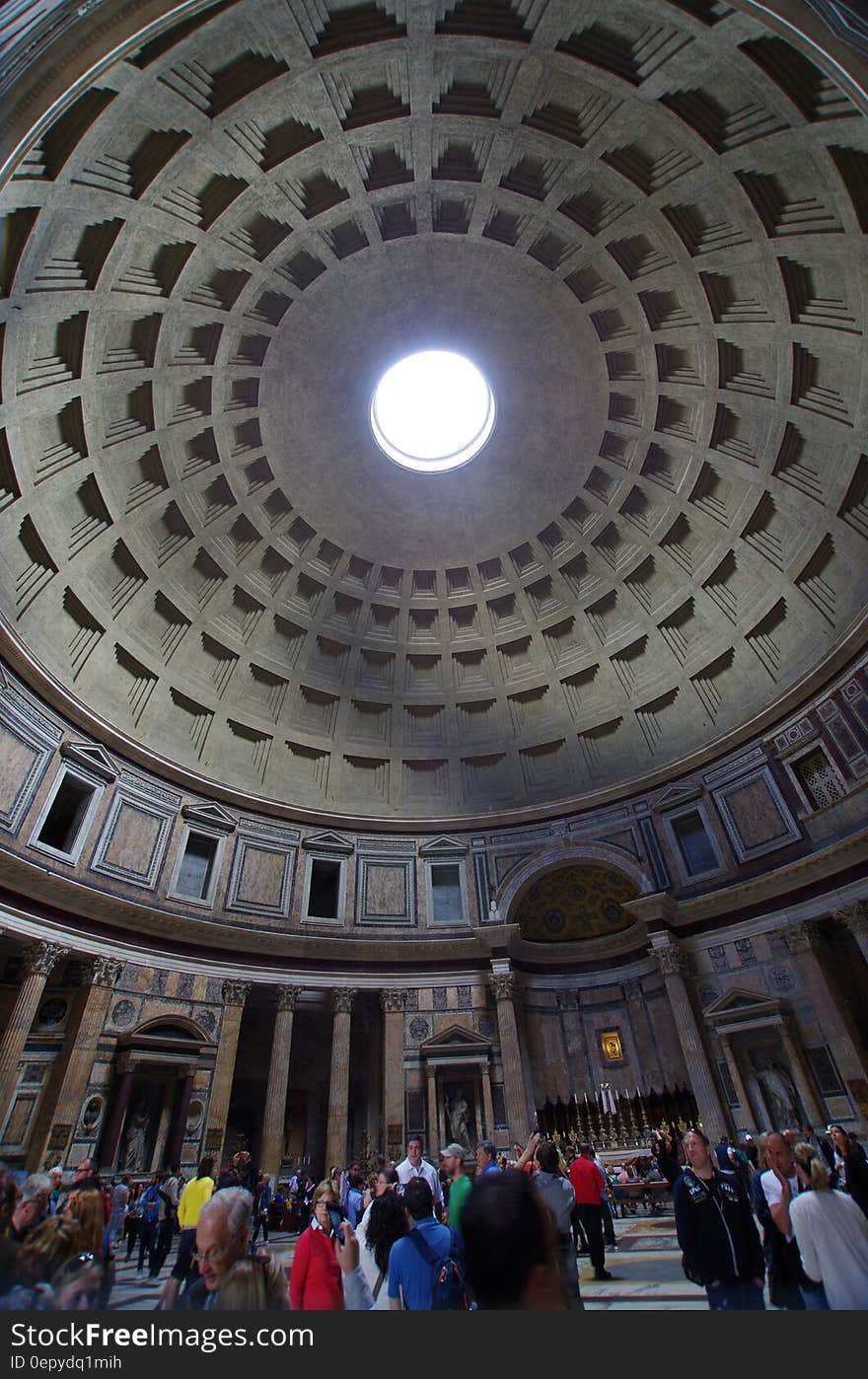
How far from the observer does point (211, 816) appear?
23.4 m

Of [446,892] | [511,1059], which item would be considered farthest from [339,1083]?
[446,892]

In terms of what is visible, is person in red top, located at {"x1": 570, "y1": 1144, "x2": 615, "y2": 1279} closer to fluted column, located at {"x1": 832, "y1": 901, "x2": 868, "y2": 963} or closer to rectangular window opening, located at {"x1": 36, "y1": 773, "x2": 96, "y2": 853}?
fluted column, located at {"x1": 832, "y1": 901, "x2": 868, "y2": 963}

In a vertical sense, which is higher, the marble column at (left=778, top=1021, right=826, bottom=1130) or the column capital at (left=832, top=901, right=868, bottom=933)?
the column capital at (left=832, top=901, right=868, bottom=933)

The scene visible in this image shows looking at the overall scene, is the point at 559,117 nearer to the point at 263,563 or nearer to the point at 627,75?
the point at 627,75

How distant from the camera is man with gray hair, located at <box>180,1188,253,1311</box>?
3.18 m

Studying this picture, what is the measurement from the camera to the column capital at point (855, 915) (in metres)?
17.8

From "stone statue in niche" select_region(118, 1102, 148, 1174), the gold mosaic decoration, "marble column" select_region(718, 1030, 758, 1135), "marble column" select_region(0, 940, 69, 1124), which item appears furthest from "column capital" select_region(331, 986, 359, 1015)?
"marble column" select_region(718, 1030, 758, 1135)

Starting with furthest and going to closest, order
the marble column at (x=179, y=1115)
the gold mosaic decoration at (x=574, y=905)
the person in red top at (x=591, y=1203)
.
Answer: the gold mosaic decoration at (x=574, y=905) → the marble column at (x=179, y=1115) → the person in red top at (x=591, y=1203)

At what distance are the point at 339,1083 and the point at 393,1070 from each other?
174 centimetres

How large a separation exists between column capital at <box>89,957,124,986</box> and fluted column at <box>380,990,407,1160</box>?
8.74m

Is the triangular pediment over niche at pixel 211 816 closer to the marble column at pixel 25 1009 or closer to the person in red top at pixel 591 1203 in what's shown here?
the marble column at pixel 25 1009

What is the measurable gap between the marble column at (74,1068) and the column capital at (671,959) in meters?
16.6

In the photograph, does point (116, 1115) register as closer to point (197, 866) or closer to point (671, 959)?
point (197, 866)

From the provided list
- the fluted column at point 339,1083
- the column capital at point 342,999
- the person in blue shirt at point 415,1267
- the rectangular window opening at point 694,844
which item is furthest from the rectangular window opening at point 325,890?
the person in blue shirt at point 415,1267
